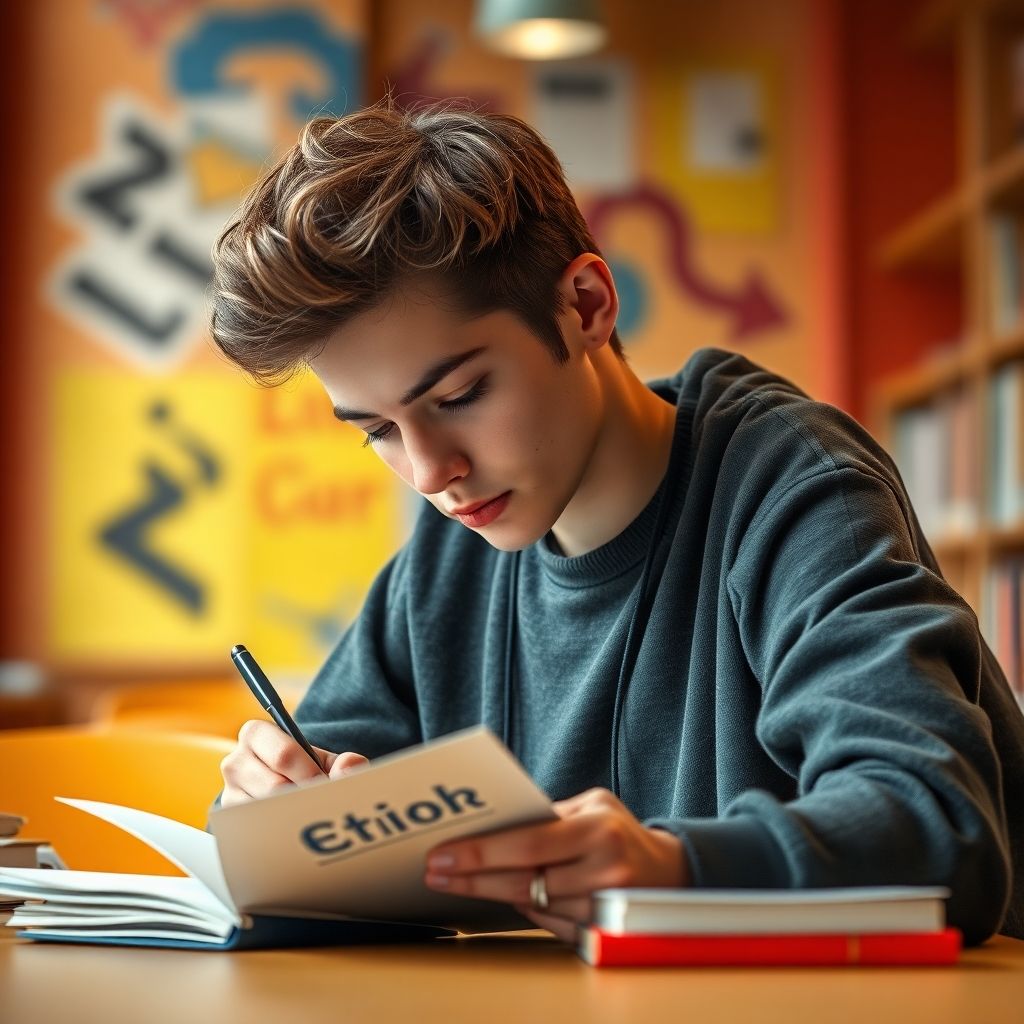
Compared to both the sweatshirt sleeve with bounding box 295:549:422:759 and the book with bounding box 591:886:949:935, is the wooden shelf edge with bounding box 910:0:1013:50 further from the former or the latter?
the book with bounding box 591:886:949:935

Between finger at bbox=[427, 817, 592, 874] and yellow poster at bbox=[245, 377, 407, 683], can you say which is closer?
finger at bbox=[427, 817, 592, 874]

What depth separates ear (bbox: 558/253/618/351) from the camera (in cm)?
128

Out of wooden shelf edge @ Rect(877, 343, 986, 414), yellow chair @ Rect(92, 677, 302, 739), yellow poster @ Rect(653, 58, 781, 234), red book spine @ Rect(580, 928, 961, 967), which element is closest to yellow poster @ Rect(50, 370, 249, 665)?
yellow chair @ Rect(92, 677, 302, 739)

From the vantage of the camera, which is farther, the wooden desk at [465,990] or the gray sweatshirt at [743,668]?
the gray sweatshirt at [743,668]

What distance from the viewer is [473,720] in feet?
4.89

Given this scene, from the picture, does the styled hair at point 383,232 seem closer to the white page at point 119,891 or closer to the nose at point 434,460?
the nose at point 434,460

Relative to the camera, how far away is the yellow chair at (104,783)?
142 cm

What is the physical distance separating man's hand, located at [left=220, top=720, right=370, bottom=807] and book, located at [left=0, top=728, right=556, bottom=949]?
0.50ft

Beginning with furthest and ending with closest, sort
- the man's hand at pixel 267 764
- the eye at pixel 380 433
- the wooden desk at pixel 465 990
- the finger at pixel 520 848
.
A: the eye at pixel 380 433, the man's hand at pixel 267 764, the finger at pixel 520 848, the wooden desk at pixel 465 990

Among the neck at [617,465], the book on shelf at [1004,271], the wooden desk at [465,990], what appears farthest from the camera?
the book on shelf at [1004,271]

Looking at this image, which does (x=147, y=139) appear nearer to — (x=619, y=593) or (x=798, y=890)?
(x=619, y=593)

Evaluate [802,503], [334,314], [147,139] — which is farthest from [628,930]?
[147,139]

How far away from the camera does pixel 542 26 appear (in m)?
3.43

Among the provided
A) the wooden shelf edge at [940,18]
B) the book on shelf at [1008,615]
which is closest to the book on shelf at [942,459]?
the book on shelf at [1008,615]
